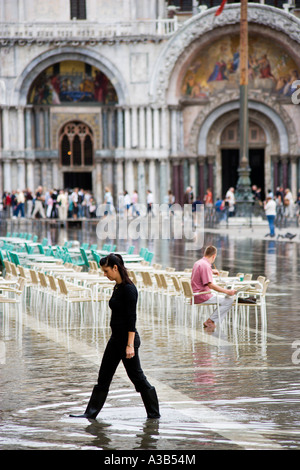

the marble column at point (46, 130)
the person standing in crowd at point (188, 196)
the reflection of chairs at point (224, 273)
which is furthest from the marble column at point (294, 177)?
the reflection of chairs at point (224, 273)

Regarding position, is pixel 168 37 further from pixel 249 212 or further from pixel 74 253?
pixel 74 253

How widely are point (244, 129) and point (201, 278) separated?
2414 centimetres

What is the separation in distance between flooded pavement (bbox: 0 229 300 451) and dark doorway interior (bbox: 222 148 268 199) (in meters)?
31.8

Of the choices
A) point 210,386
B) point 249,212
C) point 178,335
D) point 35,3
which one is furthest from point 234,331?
point 35,3

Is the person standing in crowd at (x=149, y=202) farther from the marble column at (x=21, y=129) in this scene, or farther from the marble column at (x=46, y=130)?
the marble column at (x=21, y=129)

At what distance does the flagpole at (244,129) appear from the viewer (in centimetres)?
3691

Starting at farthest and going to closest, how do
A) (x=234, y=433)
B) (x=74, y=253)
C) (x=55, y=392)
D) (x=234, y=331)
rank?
(x=74, y=253), (x=234, y=331), (x=55, y=392), (x=234, y=433)

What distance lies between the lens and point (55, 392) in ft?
33.2

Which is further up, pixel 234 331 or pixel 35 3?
pixel 35 3

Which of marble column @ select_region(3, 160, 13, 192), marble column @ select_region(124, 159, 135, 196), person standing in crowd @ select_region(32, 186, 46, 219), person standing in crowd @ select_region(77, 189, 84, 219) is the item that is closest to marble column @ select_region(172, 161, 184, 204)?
marble column @ select_region(124, 159, 135, 196)

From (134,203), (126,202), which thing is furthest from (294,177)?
(126,202)

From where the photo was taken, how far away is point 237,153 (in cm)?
4866

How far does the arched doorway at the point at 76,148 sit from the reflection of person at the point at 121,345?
128ft
